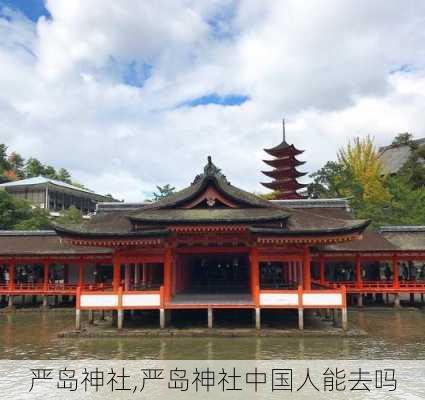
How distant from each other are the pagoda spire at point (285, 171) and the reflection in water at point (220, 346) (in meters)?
44.0

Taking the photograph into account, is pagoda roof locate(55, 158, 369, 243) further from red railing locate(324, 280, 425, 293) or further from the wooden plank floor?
red railing locate(324, 280, 425, 293)

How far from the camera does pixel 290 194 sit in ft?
224

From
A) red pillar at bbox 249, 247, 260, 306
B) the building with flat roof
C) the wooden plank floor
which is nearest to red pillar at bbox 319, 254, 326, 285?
the wooden plank floor

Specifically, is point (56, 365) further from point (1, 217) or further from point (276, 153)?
point (276, 153)

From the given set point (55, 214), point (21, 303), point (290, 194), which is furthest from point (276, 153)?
point (21, 303)

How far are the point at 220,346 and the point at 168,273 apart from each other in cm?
505

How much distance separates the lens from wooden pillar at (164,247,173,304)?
925 inches

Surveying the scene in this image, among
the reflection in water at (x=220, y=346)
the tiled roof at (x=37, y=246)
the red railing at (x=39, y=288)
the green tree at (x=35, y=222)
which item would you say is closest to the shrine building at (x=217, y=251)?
the tiled roof at (x=37, y=246)

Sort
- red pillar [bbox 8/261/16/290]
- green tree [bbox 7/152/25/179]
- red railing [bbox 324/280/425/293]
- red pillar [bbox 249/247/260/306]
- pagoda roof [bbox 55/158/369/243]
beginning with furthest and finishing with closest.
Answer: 1. green tree [bbox 7/152/25/179]
2. red pillar [bbox 8/261/16/290]
3. red railing [bbox 324/280/425/293]
4. red pillar [bbox 249/247/260/306]
5. pagoda roof [bbox 55/158/369/243]

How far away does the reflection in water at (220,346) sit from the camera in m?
18.8

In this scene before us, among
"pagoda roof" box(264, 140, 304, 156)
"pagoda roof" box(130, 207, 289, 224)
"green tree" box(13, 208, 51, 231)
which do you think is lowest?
"pagoda roof" box(130, 207, 289, 224)

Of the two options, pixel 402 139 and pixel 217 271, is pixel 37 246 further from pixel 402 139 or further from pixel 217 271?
pixel 402 139

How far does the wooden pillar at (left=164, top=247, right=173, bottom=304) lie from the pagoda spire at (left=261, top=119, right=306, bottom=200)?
45713 mm

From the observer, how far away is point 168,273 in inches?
930
